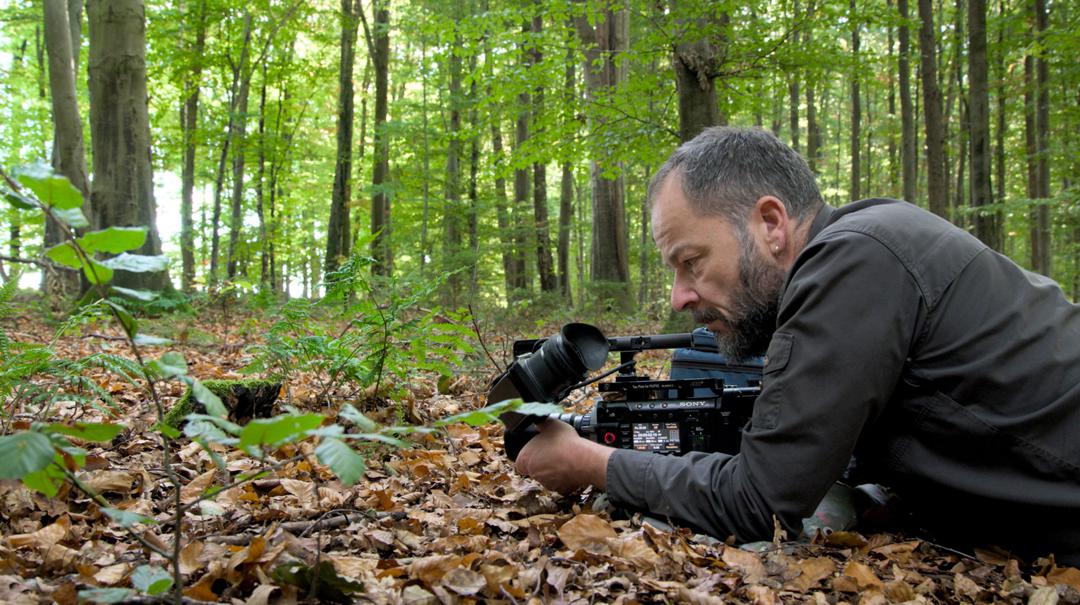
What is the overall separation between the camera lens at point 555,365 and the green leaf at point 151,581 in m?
1.05

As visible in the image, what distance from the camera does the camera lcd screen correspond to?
2367 mm

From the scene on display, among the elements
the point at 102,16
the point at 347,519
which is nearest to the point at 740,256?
the point at 347,519

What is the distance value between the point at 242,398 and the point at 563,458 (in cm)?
170

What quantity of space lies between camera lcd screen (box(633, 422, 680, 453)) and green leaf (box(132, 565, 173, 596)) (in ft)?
5.00

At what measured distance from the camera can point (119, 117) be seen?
8.12 m

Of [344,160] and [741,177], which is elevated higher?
[344,160]

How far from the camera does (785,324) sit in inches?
75.9

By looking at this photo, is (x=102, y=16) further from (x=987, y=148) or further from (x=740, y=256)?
(x=987, y=148)

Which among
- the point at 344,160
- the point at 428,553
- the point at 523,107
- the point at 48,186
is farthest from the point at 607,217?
the point at 48,186

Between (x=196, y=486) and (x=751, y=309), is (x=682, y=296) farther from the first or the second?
(x=196, y=486)

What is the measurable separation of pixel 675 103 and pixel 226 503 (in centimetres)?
798

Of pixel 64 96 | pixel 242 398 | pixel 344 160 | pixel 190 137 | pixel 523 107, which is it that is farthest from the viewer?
pixel 190 137

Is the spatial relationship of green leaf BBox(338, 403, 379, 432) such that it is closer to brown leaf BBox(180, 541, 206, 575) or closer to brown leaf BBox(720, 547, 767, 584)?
brown leaf BBox(180, 541, 206, 575)

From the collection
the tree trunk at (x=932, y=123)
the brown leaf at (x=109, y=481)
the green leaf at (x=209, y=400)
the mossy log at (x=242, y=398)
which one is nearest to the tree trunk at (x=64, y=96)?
the mossy log at (x=242, y=398)
